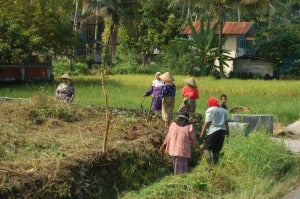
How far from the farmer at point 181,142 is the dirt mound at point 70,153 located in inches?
22.5

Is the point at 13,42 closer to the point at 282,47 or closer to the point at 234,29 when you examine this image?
the point at 282,47

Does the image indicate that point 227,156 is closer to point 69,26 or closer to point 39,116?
point 39,116

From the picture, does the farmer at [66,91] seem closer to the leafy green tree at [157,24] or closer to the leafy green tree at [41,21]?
the leafy green tree at [41,21]

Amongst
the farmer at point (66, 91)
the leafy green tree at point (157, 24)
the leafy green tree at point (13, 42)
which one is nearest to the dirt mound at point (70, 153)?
the farmer at point (66, 91)

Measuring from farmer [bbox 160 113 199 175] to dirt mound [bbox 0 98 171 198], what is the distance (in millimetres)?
571

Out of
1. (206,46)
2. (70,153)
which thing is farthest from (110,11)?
(70,153)

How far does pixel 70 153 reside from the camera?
939 cm

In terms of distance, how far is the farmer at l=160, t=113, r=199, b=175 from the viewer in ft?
32.4

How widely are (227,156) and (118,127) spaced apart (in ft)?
10.4

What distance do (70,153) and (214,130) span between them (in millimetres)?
2710

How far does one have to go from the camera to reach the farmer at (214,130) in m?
10.5

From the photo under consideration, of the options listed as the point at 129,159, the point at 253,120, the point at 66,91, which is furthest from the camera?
the point at 66,91

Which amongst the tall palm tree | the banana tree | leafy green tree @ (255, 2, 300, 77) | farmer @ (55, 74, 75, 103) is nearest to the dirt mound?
farmer @ (55, 74, 75, 103)

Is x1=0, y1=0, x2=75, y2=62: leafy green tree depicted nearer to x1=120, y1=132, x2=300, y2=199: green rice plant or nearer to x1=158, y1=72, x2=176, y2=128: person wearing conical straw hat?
x1=158, y1=72, x2=176, y2=128: person wearing conical straw hat
